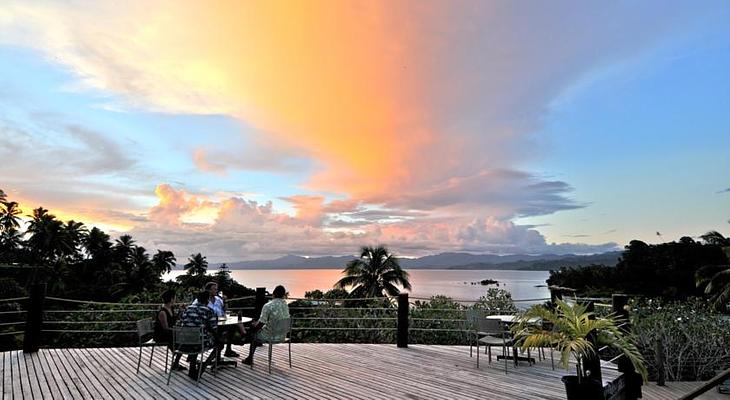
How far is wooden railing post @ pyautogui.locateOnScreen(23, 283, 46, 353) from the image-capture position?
6.46 meters

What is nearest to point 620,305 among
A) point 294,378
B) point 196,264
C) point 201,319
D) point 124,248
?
A: point 294,378

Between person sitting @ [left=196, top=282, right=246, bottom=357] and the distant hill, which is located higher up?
person sitting @ [left=196, top=282, right=246, bottom=357]

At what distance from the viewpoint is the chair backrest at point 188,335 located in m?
4.89

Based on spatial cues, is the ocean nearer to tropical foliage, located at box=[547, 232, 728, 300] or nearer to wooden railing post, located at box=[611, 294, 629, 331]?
wooden railing post, located at box=[611, 294, 629, 331]

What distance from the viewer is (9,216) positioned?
35500 mm

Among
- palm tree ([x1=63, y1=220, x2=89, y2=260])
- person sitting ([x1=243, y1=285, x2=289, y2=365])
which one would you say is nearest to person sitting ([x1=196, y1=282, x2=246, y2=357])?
person sitting ([x1=243, y1=285, x2=289, y2=365])

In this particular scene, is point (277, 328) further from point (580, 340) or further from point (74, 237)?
point (74, 237)

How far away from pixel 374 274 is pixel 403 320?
1528 centimetres

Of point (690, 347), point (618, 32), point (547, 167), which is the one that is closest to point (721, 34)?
point (618, 32)

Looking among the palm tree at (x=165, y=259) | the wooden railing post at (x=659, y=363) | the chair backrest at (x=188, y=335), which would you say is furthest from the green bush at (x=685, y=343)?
the palm tree at (x=165, y=259)

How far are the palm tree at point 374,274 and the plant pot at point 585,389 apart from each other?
749 inches

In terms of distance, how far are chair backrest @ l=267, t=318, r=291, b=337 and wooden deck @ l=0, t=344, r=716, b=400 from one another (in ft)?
1.73

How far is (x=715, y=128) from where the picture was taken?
10914 mm

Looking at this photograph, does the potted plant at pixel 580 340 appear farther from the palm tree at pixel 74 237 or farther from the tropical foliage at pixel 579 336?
the palm tree at pixel 74 237
